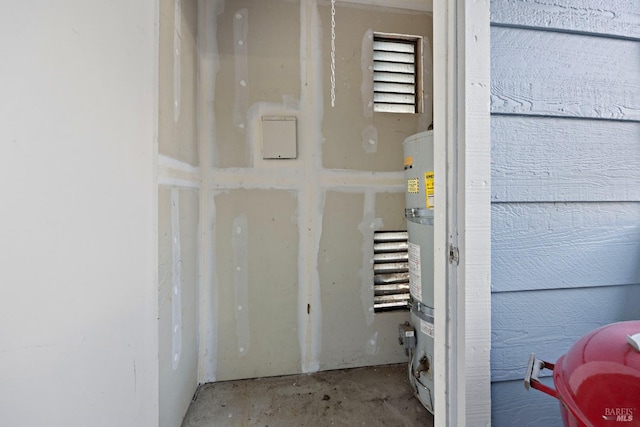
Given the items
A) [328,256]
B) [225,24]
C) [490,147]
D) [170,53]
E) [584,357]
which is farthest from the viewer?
[328,256]

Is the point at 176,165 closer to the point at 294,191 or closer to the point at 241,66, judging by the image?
the point at 294,191

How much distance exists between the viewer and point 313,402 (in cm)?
174

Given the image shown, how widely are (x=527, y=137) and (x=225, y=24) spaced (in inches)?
77.4

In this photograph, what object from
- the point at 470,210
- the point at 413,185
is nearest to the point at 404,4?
the point at 413,185

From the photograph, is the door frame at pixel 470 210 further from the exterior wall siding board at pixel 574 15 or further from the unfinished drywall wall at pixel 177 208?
the unfinished drywall wall at pixel 177 208

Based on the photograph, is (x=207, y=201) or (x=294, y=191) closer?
(x=207, y=201)

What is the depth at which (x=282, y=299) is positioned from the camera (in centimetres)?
199

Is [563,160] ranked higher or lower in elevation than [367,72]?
lower

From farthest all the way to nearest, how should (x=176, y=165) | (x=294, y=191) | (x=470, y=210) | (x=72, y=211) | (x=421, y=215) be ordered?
(x=294, y=191), (x=421, y=215), (x=176, y=165), (x=72, y=211), (x=470, y=210)

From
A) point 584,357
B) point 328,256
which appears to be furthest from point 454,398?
point 328,256

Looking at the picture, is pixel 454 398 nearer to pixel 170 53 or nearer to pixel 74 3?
pixel 74 3

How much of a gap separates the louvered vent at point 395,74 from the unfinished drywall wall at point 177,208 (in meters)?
1.26

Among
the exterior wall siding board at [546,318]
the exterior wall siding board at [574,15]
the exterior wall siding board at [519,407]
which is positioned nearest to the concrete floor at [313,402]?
the exterior wall siding board at [519,407]

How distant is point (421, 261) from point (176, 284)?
1.27 meters
